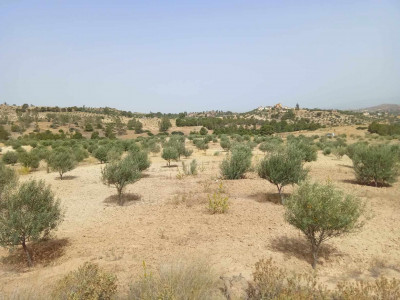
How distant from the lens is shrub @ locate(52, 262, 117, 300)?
5.20 m

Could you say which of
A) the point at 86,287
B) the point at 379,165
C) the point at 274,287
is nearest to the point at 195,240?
the point at 274,287

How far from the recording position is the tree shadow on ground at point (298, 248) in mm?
8719

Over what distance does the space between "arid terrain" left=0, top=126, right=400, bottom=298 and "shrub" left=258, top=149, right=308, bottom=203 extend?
1.40 metres

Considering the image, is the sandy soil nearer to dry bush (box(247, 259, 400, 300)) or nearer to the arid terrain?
the arid terrain

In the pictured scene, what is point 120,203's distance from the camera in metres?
14.7

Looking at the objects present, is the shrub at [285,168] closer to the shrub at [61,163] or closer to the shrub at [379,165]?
the shrub at [379,165]

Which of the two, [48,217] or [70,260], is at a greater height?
[48,217]

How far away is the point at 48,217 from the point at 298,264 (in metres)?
7.91

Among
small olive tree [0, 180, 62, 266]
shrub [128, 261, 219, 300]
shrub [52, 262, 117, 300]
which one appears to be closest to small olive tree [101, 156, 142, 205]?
small olive tree [0, 180, 62, 266]

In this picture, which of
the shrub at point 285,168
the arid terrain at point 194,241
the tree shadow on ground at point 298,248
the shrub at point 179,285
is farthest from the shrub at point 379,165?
the shrub at point 179,285

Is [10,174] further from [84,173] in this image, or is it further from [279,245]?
[279,245]

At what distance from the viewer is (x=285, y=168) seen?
13523 millimetres

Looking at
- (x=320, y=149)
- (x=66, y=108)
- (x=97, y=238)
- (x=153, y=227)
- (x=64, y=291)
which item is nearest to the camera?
(x=64, y=291)

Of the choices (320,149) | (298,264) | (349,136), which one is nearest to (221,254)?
(298,264)
